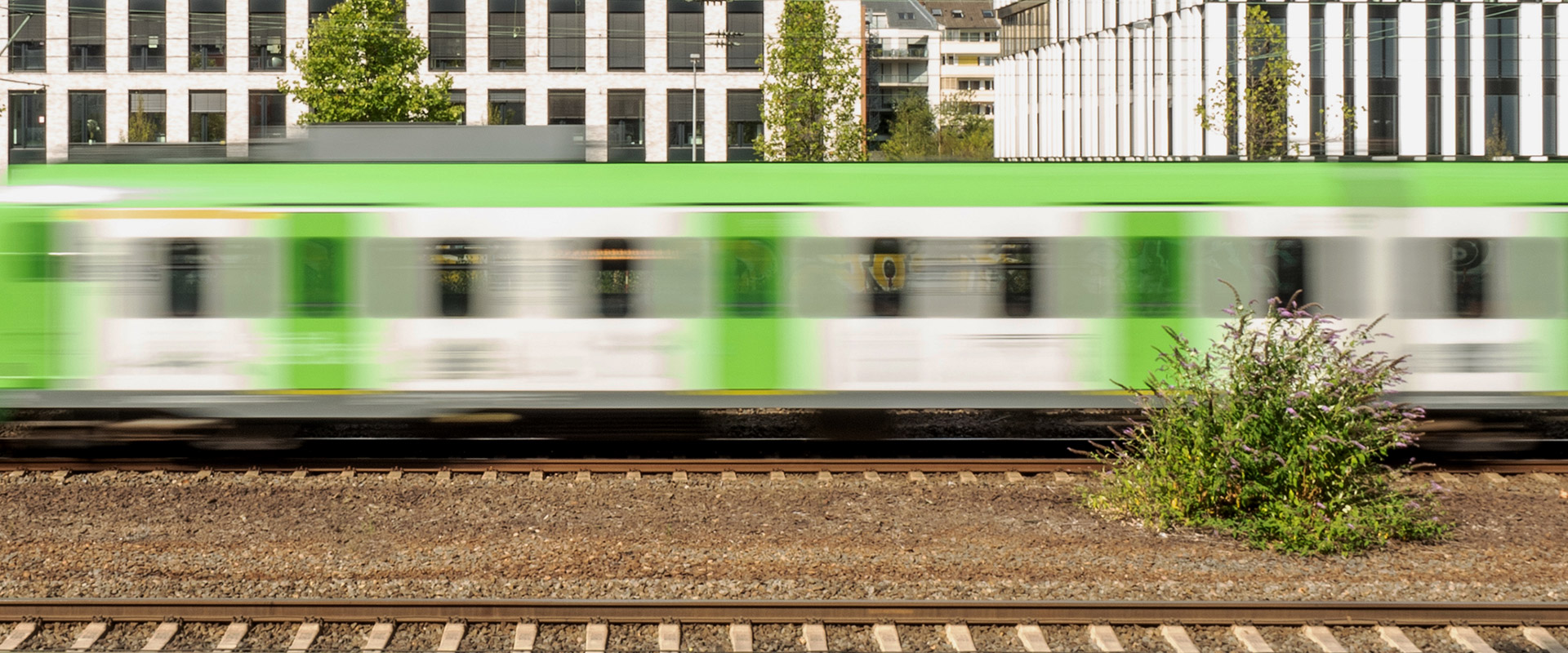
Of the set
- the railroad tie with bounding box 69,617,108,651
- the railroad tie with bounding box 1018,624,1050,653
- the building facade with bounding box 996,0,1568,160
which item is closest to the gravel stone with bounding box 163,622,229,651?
the railroad tie with bounding box 69,617,108,651

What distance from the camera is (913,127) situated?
77.1 metres

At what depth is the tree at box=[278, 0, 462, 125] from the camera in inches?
1271

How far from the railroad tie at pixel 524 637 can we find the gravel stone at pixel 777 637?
100 centimetres

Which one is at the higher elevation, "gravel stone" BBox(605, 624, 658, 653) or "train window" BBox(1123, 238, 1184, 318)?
"train window" BBox(1123, 238, 1184, 318)

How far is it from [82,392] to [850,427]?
581 cm

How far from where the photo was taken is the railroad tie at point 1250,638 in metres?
6.53

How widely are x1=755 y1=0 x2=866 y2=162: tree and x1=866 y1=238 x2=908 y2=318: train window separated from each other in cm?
3087

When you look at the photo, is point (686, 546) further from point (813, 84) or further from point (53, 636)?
point (813, 84)

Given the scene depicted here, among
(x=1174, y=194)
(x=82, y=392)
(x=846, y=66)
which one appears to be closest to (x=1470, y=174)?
(x=1174, y=194)

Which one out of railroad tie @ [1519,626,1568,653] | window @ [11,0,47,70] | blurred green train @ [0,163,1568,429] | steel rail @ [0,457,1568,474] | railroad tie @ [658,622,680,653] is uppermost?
window @ [11,0,47,70]

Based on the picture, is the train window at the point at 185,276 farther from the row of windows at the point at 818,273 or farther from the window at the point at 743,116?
the window at the point at 743,116

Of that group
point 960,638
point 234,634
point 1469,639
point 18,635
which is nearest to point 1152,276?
point 1469,639

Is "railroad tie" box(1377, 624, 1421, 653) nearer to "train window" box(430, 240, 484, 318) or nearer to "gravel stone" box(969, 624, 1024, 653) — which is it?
"gravel stone" box(969, 624, 1024, 653)

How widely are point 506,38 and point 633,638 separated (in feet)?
161
